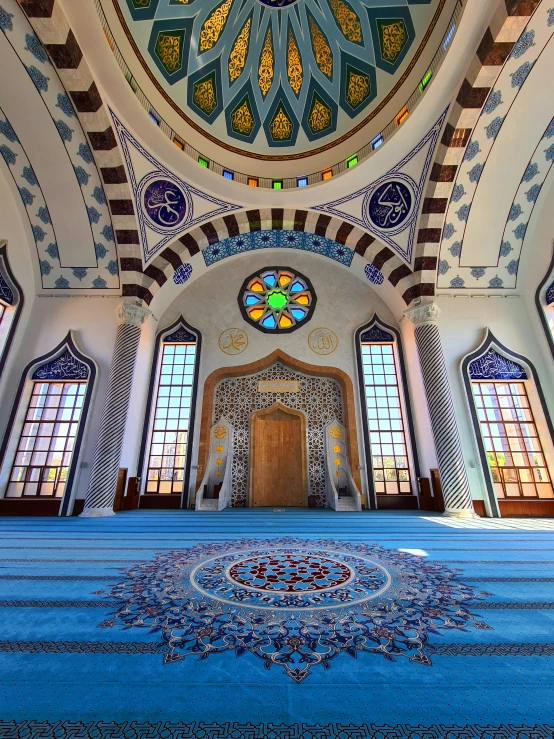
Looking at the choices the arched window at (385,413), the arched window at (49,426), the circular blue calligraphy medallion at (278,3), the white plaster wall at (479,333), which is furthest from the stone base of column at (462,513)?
the circular blue calligraphy medallion at (278,3)

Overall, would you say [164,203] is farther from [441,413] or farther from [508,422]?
[508,422]

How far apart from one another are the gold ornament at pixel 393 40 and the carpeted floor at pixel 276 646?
27.3 ft

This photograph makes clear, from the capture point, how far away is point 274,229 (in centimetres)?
769

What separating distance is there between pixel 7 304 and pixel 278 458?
19.9ft

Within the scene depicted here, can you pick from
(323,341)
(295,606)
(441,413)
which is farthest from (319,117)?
(295,606)

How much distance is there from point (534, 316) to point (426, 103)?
4.42 meters

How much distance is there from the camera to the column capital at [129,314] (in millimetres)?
6270

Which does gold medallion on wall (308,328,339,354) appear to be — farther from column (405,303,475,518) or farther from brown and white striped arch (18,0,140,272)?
brown and white striped arch (18,0,140,272)

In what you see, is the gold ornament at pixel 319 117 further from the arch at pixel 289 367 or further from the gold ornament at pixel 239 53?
the arch at pixel 289 367

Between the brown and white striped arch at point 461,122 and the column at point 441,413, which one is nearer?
the brown and white striped arch at point 461,122

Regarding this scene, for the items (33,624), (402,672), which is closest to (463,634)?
(402,672)

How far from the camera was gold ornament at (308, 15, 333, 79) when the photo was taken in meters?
7.26

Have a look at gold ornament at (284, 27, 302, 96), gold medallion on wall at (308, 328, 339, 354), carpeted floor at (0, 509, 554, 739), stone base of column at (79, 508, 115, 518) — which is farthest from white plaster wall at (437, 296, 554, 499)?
stone base of column at (79, 508, 115, 518)

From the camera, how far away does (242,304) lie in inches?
323
